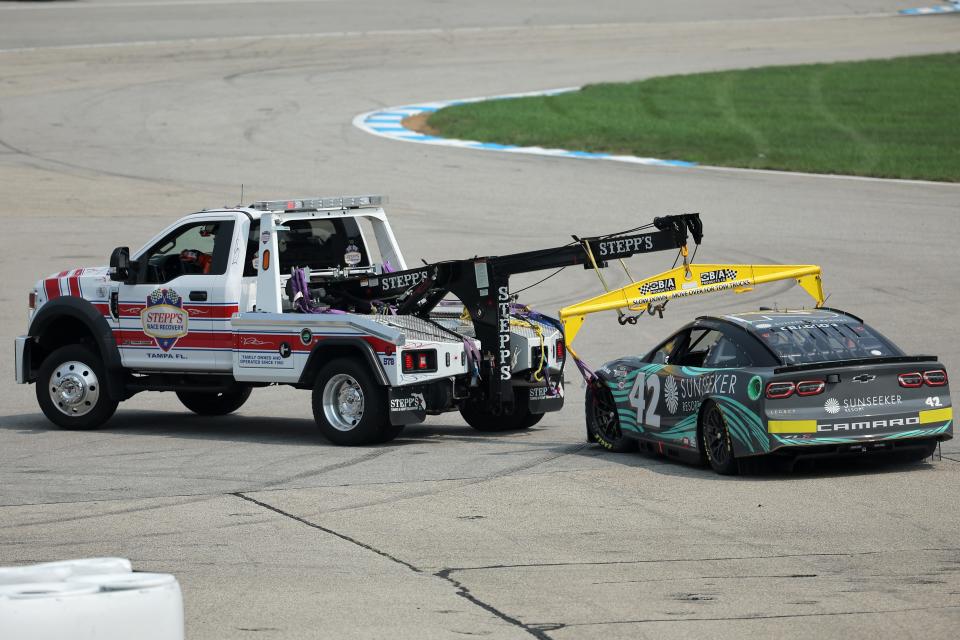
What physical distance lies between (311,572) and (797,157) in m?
25.2

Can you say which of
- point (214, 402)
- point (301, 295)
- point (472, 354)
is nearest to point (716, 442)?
point (472, 354)

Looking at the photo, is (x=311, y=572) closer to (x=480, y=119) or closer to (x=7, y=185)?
(x=7, y=185)

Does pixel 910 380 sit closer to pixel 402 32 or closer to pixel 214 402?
pixel 214 402

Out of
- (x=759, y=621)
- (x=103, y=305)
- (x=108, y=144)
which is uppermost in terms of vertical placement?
(x=108, y=144)

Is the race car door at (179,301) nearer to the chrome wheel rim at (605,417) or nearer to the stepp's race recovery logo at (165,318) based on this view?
the stepp's race recovery logo at (165,318)

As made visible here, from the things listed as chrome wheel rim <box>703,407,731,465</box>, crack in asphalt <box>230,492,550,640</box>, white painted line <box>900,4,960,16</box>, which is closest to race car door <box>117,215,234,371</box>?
crack in asphalt <box>230,492,550,640</box>

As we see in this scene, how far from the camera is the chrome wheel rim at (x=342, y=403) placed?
1390 cm

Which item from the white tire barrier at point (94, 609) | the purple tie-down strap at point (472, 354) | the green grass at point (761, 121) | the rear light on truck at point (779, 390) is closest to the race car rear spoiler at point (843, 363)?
the rear light on truck at point (779, 390)

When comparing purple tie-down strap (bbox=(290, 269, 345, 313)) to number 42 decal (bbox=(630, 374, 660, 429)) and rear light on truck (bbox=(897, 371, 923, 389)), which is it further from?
rear light on truck (bbox=(897, 371, 923, 389))

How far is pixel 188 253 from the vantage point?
15219mm

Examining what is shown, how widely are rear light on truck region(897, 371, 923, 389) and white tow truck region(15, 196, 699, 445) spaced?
2625 millimetres

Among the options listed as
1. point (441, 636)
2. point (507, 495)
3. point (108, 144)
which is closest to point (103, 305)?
point (507, 495)

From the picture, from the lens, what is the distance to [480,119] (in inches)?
1428

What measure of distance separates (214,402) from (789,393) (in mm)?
7710
